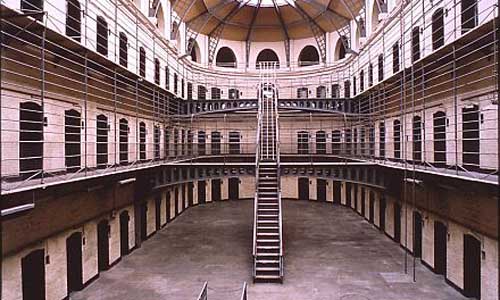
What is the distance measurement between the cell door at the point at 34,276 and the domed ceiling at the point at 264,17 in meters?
12.2

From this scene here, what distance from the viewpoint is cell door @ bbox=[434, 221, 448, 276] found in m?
9.04

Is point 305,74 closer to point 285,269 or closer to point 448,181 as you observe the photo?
point 285,269

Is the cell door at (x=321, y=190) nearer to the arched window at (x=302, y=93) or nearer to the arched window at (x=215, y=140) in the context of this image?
the arched window at (x=302, y=93)

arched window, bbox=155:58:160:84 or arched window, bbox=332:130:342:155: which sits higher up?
arched window, bbox=155:58:160:84

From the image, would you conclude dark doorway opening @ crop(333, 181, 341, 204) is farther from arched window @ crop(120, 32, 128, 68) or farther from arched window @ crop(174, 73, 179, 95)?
arched window @ crop(120, 32, 128, 68)

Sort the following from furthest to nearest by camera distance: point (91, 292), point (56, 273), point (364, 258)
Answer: point (364, 258)
point (91, 292)
point (56, 273)

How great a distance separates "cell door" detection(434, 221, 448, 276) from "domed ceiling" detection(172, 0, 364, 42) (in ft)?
34.1

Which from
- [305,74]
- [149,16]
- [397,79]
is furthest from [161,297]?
[305,74]

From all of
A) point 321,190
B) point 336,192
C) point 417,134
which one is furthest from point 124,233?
point 321,190

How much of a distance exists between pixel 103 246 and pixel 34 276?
2692mm

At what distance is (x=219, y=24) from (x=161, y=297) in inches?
611

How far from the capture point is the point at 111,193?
33.0ft

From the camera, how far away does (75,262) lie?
8305 millimetres

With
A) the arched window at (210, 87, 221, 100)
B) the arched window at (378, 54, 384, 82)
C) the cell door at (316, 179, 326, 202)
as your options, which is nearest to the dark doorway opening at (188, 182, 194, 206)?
the arched window at (210, 87, 221, 100)
